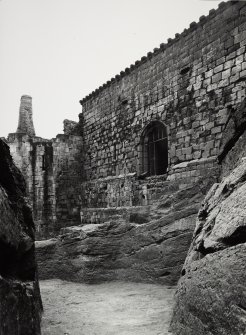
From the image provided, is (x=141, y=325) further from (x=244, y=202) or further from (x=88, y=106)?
(x=88, y=106)

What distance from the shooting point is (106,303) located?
436 cm

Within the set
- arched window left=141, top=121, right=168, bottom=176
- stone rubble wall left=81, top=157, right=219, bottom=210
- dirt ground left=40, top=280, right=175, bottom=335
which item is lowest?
dirt ground left=40, top=280, right=175, bottom=335

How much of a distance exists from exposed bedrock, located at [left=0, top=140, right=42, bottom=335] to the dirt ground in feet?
2.26

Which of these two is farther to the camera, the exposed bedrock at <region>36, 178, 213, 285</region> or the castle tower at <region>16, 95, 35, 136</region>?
the castle tower at <region>16, 95, 35, 136</region>

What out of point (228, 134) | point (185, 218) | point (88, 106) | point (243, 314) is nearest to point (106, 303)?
point (185, 218)

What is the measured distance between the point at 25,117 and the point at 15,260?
15.2m

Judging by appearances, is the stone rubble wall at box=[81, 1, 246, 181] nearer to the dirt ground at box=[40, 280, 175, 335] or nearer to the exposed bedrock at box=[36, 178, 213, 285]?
the exposed bedrock at box=[36, 178, 213, 285]

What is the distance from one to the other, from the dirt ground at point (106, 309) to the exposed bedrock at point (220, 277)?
1.75 feet

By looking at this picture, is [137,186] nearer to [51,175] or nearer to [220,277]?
[51,175]

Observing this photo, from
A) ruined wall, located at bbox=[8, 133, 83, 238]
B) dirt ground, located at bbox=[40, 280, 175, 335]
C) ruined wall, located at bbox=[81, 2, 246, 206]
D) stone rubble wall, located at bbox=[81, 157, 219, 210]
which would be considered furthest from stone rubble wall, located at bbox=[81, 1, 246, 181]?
dirt ground, located at bbox=[40, 280, 175, 335]

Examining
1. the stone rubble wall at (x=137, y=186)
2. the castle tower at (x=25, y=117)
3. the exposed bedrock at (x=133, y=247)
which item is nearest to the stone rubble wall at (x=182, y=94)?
the stone rubble wall at (x=137, y=186)

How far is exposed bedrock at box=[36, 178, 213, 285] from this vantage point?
511cm

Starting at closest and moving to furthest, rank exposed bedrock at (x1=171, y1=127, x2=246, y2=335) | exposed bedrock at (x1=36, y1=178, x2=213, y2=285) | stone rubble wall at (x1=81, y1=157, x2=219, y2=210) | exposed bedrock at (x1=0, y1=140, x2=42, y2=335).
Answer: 1. exposed bedrock at (x1=171, y1=127, x2=246, y2=335)
2. exposed bedrock at (x1=0, y1=140, x2=42, y2=335)
3. exposed bedrock at (x1=36, y1=178, x2=213, y2=285)
4. stone rubble wall at (x1=81, y1=157, x2=219, y2=210)

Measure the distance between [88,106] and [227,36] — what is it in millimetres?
7481
